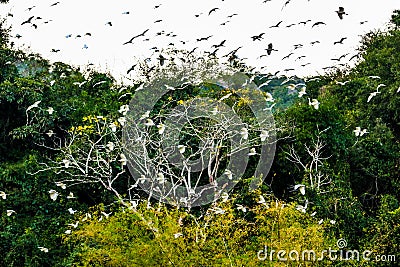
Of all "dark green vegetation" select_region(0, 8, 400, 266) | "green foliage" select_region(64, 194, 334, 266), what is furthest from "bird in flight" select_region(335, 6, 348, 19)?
"dark green vegetation" select_region(0, 8, 400, 266)

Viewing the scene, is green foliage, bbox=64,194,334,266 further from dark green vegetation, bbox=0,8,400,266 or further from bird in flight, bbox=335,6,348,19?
bird in flight, bbox=335,6,348,19

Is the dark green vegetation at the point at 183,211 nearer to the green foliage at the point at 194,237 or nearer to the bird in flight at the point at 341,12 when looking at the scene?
the green foliage at the point at 194,237

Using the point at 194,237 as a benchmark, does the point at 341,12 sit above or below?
above

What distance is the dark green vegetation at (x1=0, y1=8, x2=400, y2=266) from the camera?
7.96m

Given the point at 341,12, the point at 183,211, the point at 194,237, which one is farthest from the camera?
the point at 183,211

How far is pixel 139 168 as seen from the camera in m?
10.2

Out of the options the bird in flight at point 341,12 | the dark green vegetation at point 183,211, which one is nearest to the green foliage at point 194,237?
the dark green vegetation at point 183,211

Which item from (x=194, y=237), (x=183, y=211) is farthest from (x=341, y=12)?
(x=183, y=211)

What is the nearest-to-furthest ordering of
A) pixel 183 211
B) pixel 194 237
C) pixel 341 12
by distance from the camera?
pixel 341 12
pixel 194 237
pixel 183 211

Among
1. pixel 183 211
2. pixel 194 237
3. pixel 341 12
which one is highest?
pixel 341 12

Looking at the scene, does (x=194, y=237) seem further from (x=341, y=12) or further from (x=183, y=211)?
(x=341, y=12)

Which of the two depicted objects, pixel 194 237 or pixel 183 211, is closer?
pixel 194 237

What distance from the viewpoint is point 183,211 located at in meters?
9.16

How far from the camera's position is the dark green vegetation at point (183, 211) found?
7.96 metres
